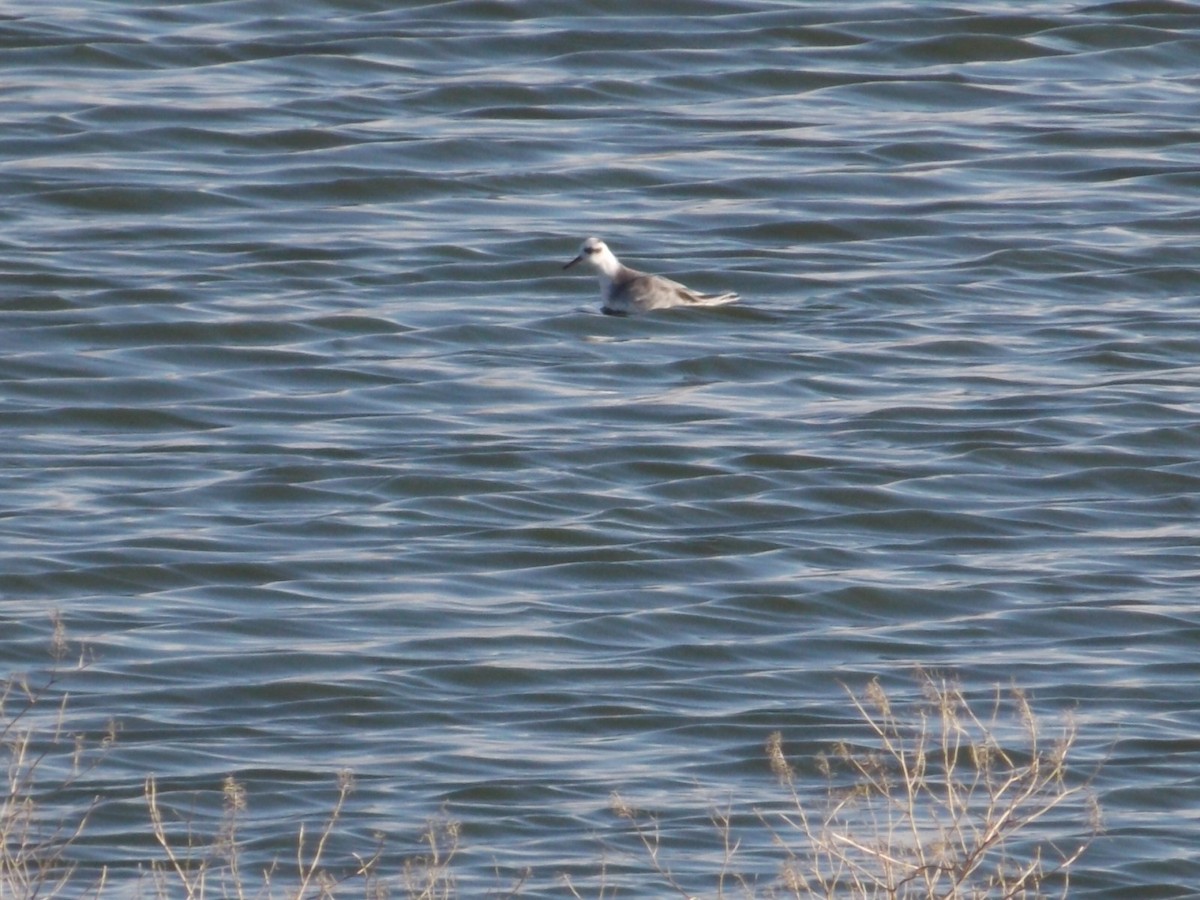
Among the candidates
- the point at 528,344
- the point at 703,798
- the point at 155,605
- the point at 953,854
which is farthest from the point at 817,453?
the point at 953,854

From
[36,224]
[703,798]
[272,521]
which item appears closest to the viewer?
[703,798]

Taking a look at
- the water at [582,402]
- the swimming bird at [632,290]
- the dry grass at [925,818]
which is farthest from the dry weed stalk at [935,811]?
the swimming bird at [632,290]

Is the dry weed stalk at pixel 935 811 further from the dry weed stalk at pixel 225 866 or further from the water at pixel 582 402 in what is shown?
the dry weed stalk at pixel 225 866

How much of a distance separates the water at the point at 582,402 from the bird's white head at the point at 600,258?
31 centimetres

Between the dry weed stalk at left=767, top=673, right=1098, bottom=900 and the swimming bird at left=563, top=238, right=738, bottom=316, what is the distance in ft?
18.1

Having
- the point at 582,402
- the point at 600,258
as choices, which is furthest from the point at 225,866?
the point at 600,258

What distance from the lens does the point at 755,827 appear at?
7590mm

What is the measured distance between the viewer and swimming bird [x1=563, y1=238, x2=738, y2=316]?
46.0ft

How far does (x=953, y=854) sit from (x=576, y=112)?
38.8 ft

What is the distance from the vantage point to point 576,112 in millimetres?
17062

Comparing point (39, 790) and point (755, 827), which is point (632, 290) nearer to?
A: point (755, 827)

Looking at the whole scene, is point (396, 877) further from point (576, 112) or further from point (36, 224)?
point (576, 112)

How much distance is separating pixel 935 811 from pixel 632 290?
7599 mm

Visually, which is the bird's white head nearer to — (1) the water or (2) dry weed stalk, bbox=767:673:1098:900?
(1) the water
